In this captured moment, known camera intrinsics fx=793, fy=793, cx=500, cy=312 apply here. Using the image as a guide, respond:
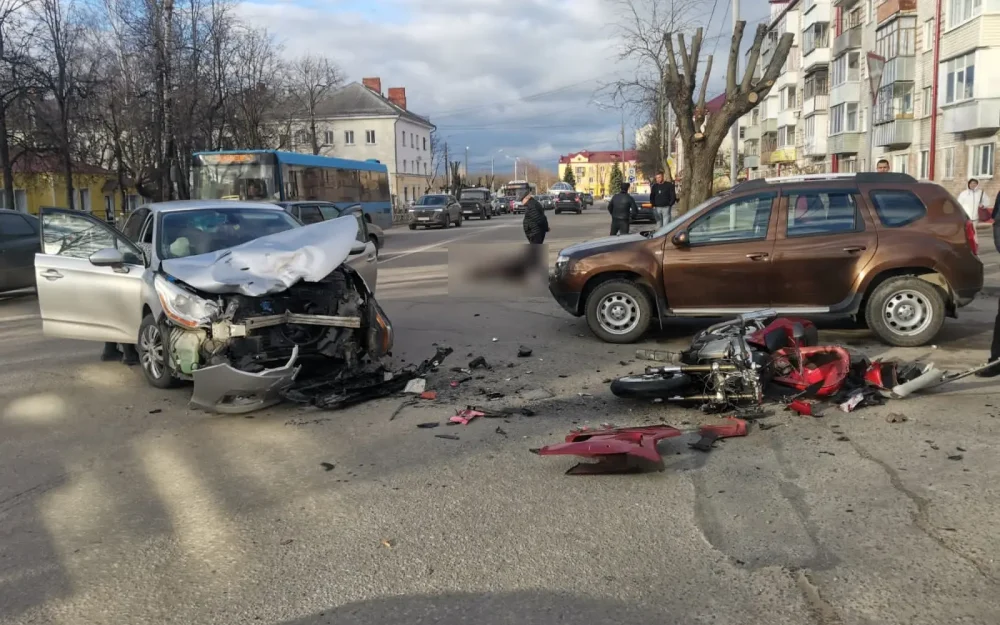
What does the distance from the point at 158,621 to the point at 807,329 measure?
5199 mm

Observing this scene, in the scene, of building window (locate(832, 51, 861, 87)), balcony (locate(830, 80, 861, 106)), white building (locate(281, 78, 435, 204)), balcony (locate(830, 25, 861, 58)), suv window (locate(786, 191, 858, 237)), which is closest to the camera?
suv window (locate(786, 191, 858, 237))

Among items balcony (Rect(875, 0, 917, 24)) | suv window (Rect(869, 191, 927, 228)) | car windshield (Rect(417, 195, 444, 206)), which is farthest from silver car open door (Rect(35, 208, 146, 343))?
balcony (Rect(875, 0, 917, 24))

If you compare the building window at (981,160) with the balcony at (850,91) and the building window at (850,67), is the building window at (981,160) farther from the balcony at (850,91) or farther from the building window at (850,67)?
the building window at (850,67)

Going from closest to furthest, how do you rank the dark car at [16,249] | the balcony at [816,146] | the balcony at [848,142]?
the dark car at [16,249] < the balcony at [848,142] < the balcony at [816,146]

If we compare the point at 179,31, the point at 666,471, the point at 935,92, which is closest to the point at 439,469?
the point at 666,471

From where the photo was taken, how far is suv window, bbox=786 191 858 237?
8344mm

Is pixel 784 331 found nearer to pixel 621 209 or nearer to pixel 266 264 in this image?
pixel 266 264

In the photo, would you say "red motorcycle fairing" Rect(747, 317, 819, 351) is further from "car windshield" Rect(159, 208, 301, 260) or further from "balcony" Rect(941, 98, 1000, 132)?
"balcony" Rect(941, 98, 1000, 132)

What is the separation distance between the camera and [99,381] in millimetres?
7652

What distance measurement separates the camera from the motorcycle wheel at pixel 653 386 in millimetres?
6125

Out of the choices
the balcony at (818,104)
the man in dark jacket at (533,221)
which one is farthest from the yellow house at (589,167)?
the man in dark jacket at (533,221)

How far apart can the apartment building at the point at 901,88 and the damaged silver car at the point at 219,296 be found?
39.1 feet

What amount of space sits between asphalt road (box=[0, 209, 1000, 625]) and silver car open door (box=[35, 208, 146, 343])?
102 centimetres

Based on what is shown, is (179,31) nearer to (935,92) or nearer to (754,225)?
(754,225)
